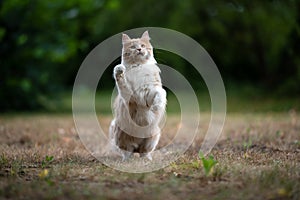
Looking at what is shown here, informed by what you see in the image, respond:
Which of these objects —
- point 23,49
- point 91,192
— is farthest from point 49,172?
point 23,49

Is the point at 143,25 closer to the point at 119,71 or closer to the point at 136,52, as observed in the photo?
the point at 136,52

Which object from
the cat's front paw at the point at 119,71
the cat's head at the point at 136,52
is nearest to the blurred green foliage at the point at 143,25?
the cat's head at the point at 136,52

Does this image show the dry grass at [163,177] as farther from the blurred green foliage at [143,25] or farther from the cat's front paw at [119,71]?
the blurred green foliage at [143,25]

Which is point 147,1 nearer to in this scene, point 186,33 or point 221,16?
point 186,33

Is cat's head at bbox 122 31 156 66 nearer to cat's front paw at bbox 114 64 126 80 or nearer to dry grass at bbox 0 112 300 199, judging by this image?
cat's front paw at bbox 114 64 126 80

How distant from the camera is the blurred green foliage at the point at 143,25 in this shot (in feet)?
39.7

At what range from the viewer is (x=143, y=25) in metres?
15.2

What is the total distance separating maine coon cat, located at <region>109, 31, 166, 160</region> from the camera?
4.90 metres

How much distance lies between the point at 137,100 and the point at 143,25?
10.6 meters

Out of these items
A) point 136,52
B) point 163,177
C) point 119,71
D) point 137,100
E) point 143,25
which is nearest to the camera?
point 163,177

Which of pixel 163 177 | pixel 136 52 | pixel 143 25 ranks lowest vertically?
pixel 163 177

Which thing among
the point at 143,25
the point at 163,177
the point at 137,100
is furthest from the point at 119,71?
the point at 143,25

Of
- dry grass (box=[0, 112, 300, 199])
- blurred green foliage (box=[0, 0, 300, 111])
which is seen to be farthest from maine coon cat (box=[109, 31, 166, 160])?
blurred green foliage (box=[0, 0, 300, 111])

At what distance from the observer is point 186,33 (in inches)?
626
